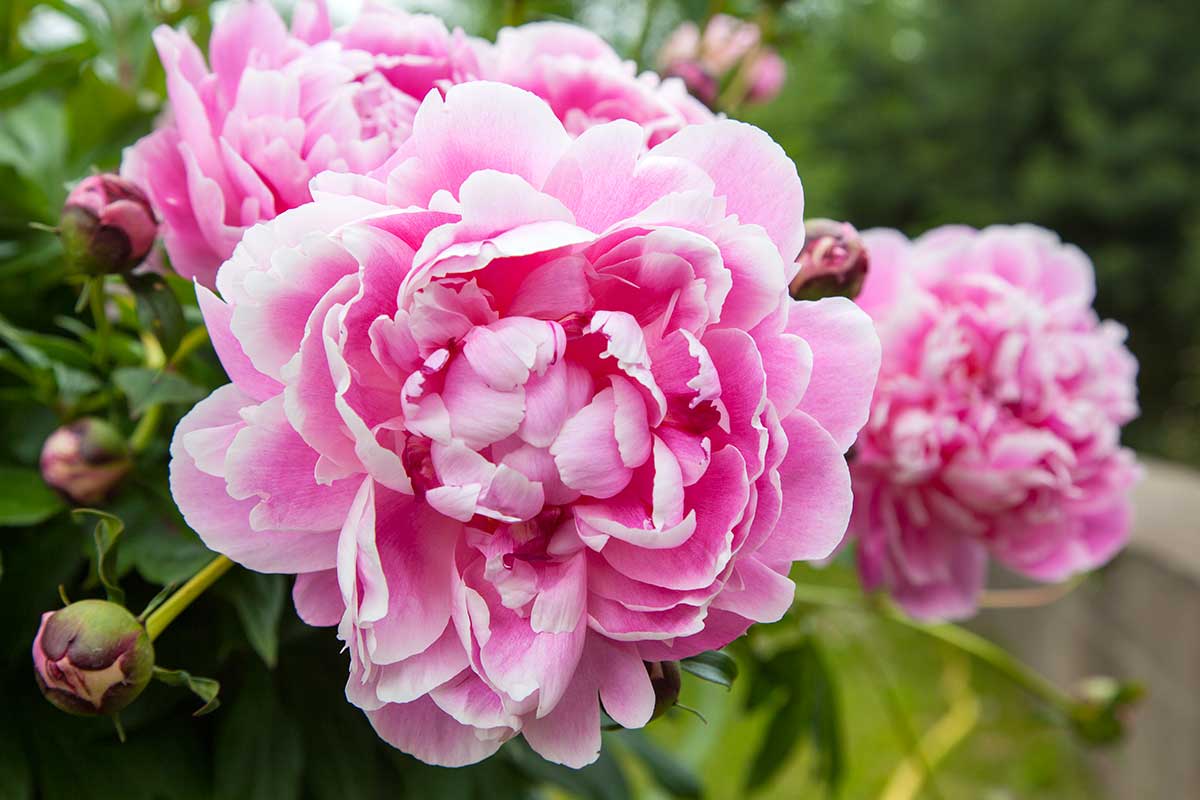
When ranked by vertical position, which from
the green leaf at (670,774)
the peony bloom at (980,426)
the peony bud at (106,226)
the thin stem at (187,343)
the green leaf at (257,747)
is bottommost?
the green leaf at (670,774)

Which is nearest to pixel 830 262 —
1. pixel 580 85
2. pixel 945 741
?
pixel 580 85

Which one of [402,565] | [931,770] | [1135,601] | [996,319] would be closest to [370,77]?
[402,565]

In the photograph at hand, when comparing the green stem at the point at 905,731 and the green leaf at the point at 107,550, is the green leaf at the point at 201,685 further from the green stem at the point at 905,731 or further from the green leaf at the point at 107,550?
the green stem at the point at 905,731

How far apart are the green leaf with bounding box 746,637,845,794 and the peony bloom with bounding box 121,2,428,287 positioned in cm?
39

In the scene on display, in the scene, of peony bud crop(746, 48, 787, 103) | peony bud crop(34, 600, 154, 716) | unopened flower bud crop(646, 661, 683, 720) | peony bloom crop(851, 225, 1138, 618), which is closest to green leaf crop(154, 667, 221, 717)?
peony bud crop(34, 600, 154, 716)

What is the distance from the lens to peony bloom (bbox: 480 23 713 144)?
31 centimetres

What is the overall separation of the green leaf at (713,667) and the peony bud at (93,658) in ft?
0.44

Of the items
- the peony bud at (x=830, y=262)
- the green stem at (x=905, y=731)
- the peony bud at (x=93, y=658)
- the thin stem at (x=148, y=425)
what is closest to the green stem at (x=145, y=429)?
the thin stem at (x=148, y=425)

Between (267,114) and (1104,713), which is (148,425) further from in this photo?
(1104,713)

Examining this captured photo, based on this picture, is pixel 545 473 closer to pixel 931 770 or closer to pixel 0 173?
pixel 0 173

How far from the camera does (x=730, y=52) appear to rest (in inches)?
25.3

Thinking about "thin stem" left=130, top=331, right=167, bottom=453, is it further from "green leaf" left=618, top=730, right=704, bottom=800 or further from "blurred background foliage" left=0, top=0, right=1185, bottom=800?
"green leaf" left=618, top=730, right=704, bottom=800

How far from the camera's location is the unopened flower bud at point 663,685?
253 mm

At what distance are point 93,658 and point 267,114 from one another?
151mm
